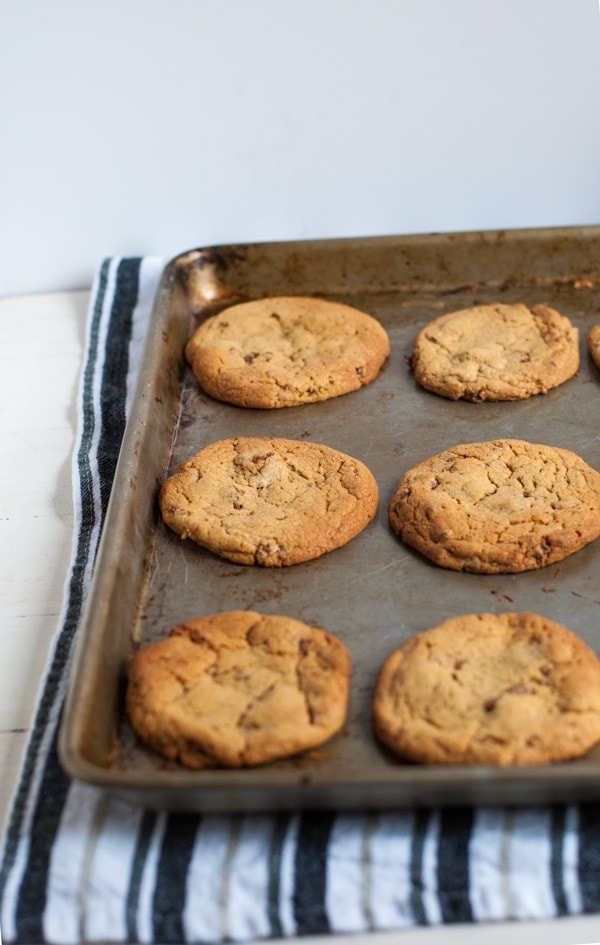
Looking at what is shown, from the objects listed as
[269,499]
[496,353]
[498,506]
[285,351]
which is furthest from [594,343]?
[269,499]

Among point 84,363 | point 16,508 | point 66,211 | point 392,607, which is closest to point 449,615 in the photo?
point 392,607

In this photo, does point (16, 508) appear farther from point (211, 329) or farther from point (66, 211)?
point (66, 211)

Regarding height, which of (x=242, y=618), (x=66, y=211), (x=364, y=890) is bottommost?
(x=364, y=890)

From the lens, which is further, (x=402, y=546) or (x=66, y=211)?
(x=66, y=211)

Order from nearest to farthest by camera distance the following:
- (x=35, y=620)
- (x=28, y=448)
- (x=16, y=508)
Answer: (x=35, y=620)
(x=16, y=508)
(x=28, y=448)

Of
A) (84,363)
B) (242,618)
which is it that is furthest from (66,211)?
(242,618)

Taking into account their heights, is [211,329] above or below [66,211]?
below

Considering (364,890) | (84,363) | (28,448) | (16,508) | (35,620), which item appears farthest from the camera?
(84,363)
